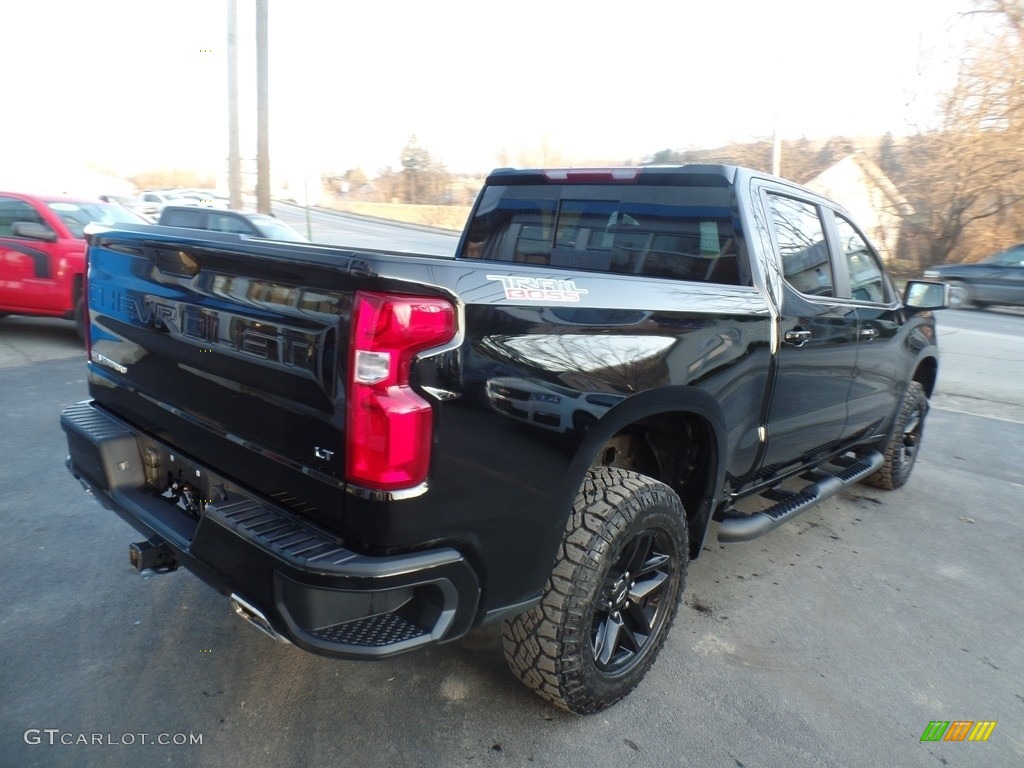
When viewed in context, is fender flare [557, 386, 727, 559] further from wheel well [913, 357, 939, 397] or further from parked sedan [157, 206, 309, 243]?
parked sedan [157, 206, 309, 243]

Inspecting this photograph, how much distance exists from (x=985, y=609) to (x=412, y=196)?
184 ft

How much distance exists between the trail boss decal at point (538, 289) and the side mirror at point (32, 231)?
7807 millimetres

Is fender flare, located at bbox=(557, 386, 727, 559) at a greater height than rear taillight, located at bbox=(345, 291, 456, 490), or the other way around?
rear taillight, located at bbox=(345, 291, 456, 490)

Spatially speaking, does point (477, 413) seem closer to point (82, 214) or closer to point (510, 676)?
point (510, 676)

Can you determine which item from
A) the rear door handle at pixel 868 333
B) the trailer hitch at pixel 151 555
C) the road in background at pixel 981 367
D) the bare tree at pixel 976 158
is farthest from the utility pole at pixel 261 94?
the bare tree at pixel 976 158

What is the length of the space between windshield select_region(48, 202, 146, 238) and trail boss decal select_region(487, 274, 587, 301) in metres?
7.32

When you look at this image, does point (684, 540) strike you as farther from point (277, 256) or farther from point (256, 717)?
point (277, 256)

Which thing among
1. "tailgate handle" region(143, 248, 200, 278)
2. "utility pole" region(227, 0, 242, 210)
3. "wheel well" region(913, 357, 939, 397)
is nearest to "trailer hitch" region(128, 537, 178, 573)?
"tailgate handle" region(143, 248, 200, 278)

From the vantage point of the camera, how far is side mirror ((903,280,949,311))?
15.2 feet

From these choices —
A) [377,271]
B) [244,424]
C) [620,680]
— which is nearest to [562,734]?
[620,680]

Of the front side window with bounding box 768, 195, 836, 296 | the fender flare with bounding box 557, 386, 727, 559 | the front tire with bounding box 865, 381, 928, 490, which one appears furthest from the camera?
the front tire with bounding box 865, 381, 928, 490

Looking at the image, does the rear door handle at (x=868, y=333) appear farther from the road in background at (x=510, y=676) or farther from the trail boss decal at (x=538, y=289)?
the trail boss decal at (x=538, y=289)

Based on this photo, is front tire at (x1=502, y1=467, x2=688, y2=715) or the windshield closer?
front tire at (x1=502, y1=467, x2=688, y2=715)

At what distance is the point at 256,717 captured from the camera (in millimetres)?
2582
